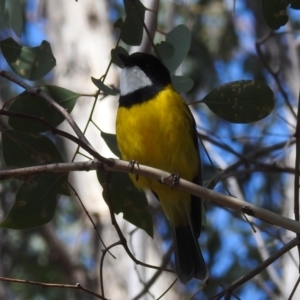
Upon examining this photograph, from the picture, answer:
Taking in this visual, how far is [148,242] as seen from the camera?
4.79 metres

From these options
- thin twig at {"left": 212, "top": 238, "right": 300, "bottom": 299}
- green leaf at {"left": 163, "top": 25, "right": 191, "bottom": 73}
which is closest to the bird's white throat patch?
green leaf at {"left": 163, "top": 25, "right": 191, "bottom": 73}

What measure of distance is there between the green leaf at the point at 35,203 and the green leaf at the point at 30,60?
0.46 metres

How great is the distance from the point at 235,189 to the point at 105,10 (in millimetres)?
1880

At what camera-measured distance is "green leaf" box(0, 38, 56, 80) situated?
2959 mm

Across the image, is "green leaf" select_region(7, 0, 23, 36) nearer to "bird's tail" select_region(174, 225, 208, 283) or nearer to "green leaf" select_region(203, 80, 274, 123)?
"green leaf" select_region(203, 80, 274, 123)

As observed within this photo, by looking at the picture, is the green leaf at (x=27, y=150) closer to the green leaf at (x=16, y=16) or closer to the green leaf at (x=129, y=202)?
the green leaf at (x=129, y=202)

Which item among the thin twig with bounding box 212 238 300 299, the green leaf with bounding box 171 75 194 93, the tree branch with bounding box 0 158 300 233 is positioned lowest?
the thin twig with bounding box 212 238 300 299

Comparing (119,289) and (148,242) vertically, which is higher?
(148,242)

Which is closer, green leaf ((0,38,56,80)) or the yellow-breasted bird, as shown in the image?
green leaf ((0,38,56,80))

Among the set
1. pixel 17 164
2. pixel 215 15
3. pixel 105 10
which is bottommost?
pixel 17 164

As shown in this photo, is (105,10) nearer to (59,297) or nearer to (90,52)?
(90,52)

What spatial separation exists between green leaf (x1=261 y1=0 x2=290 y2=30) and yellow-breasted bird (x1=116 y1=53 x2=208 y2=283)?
2.27 feet

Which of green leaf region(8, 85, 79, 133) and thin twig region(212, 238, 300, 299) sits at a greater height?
green leaf region(8, 85, 79, 133)

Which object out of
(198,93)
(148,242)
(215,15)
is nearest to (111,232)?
(148,242)
